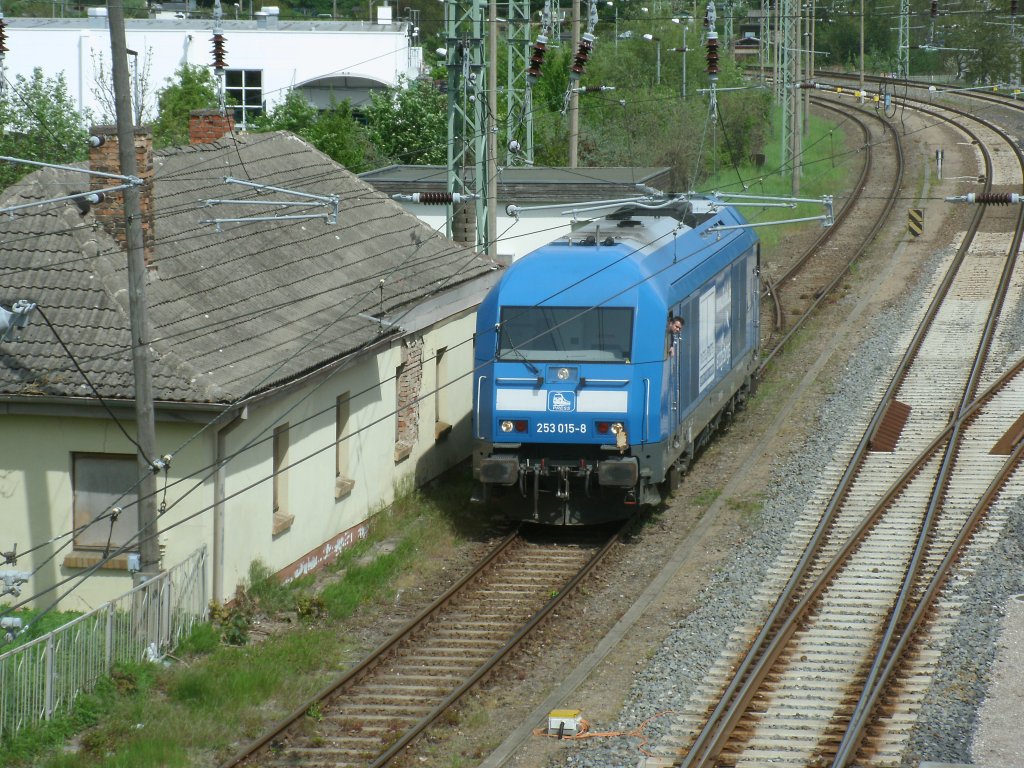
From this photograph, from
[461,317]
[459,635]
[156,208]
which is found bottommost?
[459,635]

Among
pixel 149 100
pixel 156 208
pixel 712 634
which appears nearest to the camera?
pixel 712 634

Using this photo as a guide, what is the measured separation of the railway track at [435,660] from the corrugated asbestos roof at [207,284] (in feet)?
10.2

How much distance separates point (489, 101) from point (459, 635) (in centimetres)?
1092

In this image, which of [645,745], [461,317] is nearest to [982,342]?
[461,317]

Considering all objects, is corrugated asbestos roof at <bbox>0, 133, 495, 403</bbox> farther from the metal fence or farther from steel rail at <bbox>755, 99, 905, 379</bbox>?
steel rail at <bbox>755, 99, 905, 379</bbox>

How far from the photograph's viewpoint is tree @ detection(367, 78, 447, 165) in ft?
147

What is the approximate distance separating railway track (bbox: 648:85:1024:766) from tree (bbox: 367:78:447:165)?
19983 millimetres

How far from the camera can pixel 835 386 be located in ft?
83.5

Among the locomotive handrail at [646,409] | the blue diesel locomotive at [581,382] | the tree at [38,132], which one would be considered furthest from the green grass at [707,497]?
the tree at [38,132]

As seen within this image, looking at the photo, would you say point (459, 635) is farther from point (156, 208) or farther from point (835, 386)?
point (835, 386)

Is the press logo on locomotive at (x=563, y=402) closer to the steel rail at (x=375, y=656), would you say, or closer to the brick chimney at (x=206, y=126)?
the steel rail at (x=375, y=656)

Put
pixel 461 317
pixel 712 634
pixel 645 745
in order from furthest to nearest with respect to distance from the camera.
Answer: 1. pixel 461 317
2. pixel 712 634
3. pixel 645 745

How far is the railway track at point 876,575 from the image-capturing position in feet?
39.7

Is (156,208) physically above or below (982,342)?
above
